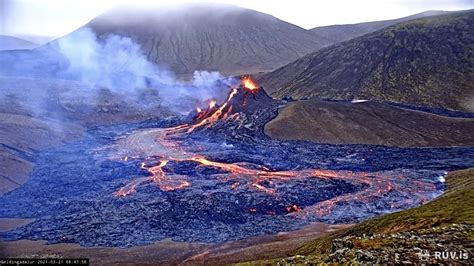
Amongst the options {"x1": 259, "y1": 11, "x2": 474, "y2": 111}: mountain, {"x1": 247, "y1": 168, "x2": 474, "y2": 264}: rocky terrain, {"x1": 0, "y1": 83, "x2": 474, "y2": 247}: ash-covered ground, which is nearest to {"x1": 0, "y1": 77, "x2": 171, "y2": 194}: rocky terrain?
{"x1": 0, "y1": 83, "x2": 474, "y2": 247}: ash-covered ground

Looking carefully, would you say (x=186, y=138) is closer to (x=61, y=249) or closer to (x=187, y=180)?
(x=187, y=180)

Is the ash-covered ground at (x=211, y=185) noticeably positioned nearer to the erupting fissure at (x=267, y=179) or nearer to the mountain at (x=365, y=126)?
the erupting fissure at (x=267, y=179)

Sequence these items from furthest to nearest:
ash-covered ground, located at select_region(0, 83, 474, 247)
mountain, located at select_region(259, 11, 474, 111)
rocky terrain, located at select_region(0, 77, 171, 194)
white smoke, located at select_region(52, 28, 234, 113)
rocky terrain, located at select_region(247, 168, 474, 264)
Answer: mountain, located at select_region(259, 11, 474, 111), white smoke, located at select_region(52, 28, 234, 113), rocky terrain, located at select_region(0, 77, 171, 194), ash-covered ground, located at select_region(0, 83, 474, 247), rocky terrain, located at select_region(247, 168, 474, 264)

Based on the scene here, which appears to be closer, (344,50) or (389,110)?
(389,110)

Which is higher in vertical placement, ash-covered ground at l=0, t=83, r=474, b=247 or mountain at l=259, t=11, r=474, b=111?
mountain at l=259, t=11, r=474, b=111

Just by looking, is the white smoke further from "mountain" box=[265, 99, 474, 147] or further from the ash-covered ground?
the ash-covered ground

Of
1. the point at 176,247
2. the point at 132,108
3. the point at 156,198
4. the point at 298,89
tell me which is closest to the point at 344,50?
the point at 298,89

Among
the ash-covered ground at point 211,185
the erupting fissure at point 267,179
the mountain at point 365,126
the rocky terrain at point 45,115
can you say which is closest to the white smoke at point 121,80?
the rocky terrain at point 45,115
